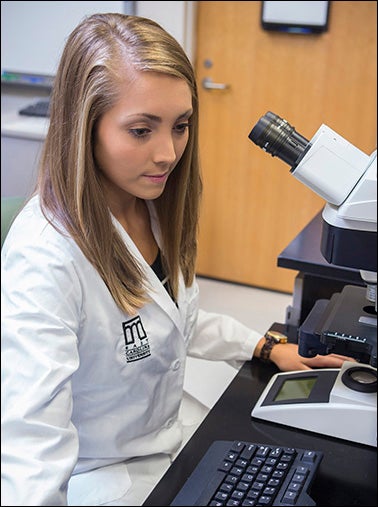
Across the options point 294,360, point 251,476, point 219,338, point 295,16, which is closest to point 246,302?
point 295,16

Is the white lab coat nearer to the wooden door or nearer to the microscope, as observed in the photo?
the microscope

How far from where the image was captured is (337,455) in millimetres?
904

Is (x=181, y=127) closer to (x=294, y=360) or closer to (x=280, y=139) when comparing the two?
(x=280, y=139)

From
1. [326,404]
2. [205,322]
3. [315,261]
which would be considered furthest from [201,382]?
[326,404]

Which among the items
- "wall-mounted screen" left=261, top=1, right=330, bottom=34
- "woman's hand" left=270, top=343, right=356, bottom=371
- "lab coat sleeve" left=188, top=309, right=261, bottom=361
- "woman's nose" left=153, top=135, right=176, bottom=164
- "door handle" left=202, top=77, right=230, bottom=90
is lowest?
"lab coat sleeve" left=188, top=309, right=261, bottom=361

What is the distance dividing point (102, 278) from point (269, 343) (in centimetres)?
38

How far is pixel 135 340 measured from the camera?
1.00 meters

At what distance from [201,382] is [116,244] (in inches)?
21.1

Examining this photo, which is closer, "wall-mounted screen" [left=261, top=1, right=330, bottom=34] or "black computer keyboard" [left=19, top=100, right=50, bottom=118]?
"wall-mounted screen" [left=261, top=1, right=330, bottom=34]

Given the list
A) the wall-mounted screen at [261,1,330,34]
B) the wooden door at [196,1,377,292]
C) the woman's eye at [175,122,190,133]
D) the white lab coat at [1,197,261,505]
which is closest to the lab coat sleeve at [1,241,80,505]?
the white lab coat at [1,197,261,505]

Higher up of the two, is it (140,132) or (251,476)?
(140,132)

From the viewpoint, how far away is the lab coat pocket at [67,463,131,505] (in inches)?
29.1

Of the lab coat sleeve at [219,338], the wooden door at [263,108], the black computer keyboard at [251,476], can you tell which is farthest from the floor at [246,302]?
the black computer keyboard at [251,476]

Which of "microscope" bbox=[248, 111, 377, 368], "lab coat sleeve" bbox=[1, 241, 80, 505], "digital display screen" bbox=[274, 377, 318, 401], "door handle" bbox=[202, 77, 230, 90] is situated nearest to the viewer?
"lab coat sleeve" bbox=[1, 241, 80, 505]
